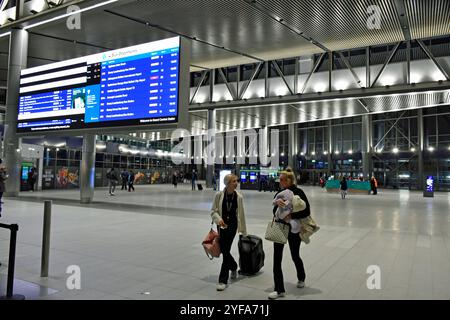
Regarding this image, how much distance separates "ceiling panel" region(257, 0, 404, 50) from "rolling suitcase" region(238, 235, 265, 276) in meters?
11.1

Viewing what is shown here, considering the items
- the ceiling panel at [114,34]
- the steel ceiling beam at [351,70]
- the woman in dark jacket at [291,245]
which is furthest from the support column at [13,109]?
the steel ceiling beam at [351,70]

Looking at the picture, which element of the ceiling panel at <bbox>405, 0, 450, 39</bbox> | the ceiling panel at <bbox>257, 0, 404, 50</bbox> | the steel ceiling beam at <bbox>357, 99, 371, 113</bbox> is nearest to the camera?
the ceiling panel at <bbox>405, 0, 450, 39</bbox>

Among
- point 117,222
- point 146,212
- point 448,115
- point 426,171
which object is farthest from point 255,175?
point 117,222

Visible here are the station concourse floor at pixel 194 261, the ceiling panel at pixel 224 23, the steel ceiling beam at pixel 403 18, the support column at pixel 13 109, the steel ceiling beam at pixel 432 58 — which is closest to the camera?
the station concourse floor at pixel 194 261

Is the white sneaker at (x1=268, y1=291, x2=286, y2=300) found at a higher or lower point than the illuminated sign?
lower

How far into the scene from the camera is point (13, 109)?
16328 mm

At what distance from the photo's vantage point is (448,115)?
1496 inches

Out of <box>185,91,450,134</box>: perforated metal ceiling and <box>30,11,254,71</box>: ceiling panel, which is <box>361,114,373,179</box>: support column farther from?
<box>30,11,254,71</box>: ceiling panel

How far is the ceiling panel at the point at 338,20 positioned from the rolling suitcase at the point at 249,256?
11.1 meters

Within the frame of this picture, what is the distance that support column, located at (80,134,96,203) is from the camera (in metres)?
15.4

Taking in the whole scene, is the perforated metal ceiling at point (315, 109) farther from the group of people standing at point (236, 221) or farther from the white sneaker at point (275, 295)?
the white sneaker at point (275, 295)

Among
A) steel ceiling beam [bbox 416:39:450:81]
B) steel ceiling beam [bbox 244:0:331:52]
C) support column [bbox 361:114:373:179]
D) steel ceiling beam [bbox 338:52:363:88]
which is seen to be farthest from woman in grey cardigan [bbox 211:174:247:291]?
support column [bbox 361:114:373:179]

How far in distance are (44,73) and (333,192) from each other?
24138 mm

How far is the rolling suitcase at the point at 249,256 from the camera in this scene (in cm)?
521
